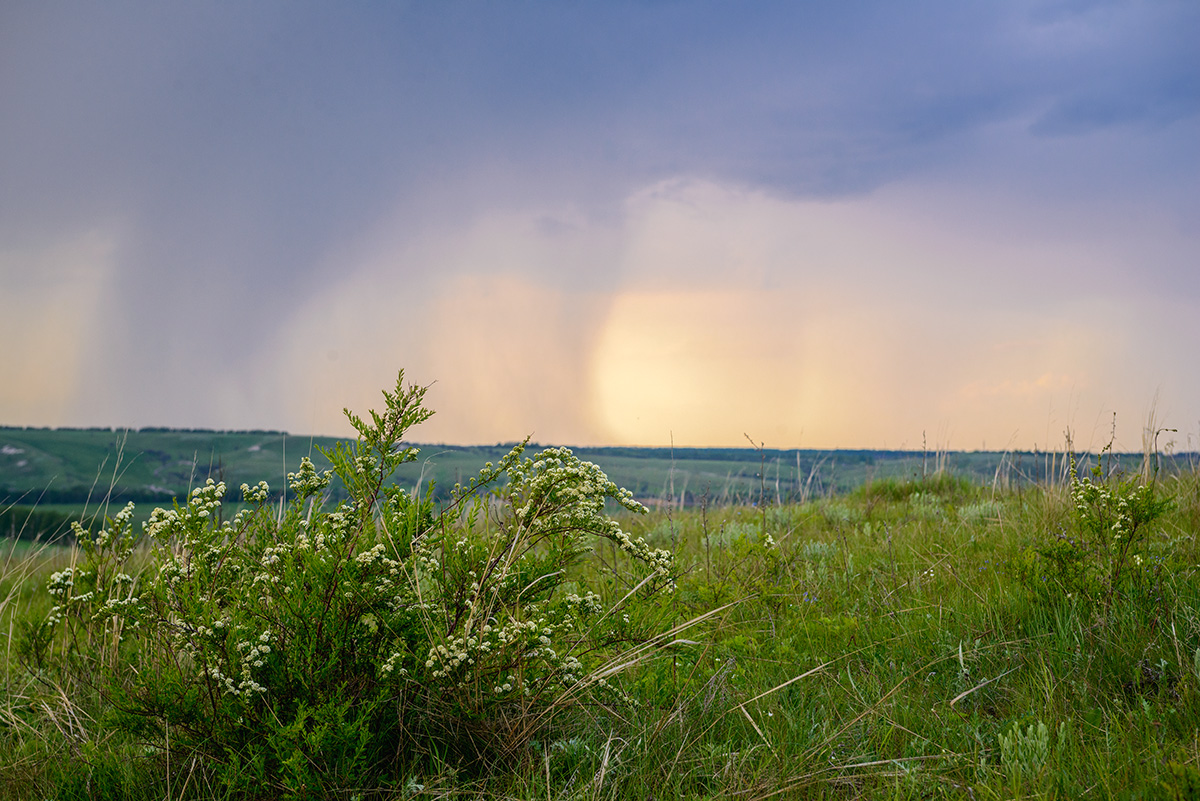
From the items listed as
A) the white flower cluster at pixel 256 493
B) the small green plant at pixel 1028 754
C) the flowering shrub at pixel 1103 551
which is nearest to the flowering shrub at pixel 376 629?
the white flower cluster at pixel 256 493

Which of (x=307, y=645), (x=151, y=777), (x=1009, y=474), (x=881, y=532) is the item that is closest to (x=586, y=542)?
(x=307, y=645)

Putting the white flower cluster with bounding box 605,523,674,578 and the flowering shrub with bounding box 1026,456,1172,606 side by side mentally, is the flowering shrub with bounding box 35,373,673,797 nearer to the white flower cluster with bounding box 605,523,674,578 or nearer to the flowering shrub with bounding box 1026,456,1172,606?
the white flower cluster with bounding box 605,523,674,578

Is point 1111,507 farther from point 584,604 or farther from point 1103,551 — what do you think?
point 584,604

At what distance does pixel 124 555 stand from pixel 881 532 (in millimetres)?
6596

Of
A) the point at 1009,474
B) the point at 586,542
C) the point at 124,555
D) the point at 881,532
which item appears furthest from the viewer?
the point at 1009,474

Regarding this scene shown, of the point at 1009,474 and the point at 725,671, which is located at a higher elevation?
the point at 1009,474

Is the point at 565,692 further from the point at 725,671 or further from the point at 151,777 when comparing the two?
the point at 151,777

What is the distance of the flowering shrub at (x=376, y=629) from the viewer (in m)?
2.64

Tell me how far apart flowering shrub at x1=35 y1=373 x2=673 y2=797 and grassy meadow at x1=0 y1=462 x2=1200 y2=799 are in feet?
0.46

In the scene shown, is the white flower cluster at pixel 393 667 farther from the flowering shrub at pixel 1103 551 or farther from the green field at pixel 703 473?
the flowering shrub at pixel 1103 551

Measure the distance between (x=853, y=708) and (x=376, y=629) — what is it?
2.36 meters

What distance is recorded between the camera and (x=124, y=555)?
4.35 metres

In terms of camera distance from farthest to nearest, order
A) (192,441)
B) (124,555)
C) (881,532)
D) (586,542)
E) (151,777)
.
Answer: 1. (192,441)
2. (881,532)
3. (124,555)
4. (586,542)
5. (151,777)

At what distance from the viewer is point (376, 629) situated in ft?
9.29
